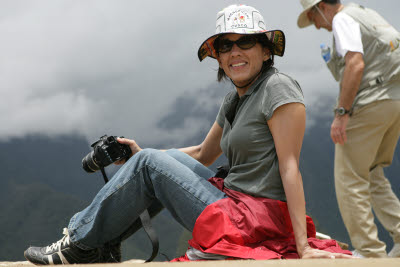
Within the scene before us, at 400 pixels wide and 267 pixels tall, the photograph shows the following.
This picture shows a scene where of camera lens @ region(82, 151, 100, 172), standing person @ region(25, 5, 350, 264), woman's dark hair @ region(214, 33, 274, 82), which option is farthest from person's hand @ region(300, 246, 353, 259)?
camera lens @ region(82, 151, 100, 172)

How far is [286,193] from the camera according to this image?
5.67 ft

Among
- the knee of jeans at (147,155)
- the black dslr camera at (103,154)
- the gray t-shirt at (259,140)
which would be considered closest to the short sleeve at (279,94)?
the gray t-shirt at (259,140)

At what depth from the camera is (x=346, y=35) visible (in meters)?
3.09

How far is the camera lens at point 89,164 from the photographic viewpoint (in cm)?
Result: 227

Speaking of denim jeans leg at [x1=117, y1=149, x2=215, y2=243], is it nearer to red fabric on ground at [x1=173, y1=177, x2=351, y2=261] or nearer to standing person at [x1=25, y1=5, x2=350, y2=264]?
standing person at [x1=25, y1=5, x2=350, y2=264]

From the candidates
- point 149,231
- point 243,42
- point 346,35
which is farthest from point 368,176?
point 149,231

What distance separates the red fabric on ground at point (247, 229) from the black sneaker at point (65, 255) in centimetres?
Result: 42

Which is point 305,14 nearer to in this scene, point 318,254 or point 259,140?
point 259,140

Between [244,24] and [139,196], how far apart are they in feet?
2.73

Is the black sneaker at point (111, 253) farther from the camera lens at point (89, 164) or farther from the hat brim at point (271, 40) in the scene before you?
the hat brim at point (271, 40)

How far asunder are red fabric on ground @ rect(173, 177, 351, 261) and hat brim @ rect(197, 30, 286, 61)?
65 cm

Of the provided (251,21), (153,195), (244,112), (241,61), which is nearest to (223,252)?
(153,195)

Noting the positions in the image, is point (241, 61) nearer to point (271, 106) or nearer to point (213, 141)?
point (271, 106)

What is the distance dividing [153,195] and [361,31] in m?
2.00
